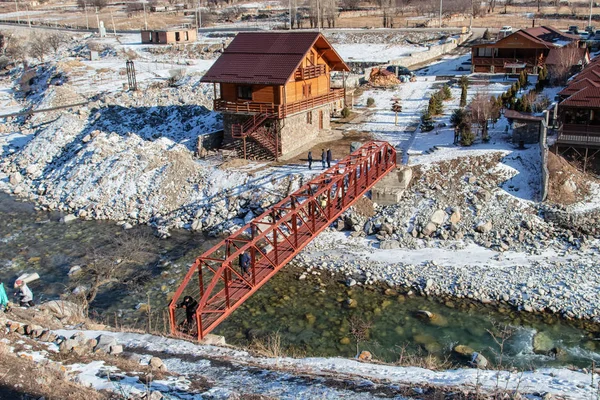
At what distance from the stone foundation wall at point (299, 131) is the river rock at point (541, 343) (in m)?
18.5

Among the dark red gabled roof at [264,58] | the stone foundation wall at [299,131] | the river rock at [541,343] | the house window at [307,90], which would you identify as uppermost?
the dark red gabled roof at [264,58]

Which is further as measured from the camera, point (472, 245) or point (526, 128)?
point (526, 128)

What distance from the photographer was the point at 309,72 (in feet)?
117

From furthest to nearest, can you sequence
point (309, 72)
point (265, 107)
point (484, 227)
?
point (309, 72) → point (265, 107) → point (484, 227)

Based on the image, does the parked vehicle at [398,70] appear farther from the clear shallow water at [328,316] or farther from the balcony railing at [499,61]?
the clear shallow water at [328,316]

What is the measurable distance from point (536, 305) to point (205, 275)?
13288 millimetres

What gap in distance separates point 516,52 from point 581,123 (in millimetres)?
25506

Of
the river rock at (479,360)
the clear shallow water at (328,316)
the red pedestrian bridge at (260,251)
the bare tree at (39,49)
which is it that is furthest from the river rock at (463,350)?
the bare tree at (39,49)

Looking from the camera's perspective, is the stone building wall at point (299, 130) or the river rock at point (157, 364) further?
the stone building wall at point (299, 130)

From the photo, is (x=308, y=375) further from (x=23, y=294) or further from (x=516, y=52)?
(x=516, y=52)

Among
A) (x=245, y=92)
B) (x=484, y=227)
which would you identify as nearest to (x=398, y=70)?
(x=245, y=92)

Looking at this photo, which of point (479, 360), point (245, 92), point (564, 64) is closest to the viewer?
point (479, 360)

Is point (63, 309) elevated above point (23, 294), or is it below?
above

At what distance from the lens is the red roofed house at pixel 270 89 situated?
33.6 m
